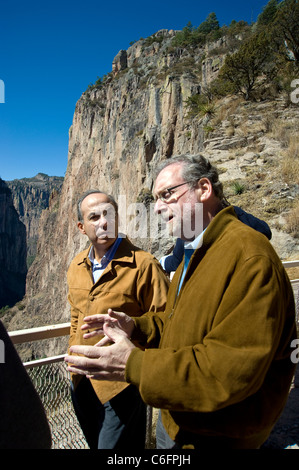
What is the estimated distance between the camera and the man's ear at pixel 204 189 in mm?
1389

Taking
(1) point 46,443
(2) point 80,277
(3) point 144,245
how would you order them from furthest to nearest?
1. (3) point 144,245
2. (2) point 80,277
3. (1) point 46,443

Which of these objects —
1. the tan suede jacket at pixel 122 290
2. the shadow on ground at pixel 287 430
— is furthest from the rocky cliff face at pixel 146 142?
the tan suede jacket at pixel 122 290

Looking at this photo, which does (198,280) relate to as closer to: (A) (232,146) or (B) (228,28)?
(A) (232,146)

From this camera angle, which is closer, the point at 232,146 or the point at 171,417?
the point at 171,417

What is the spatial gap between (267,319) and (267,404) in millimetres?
358

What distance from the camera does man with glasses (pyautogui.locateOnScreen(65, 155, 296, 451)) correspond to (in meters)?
0.83

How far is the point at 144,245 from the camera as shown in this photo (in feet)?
51.8

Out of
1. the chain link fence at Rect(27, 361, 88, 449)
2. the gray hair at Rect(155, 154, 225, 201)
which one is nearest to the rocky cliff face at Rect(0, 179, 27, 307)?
the chain link fence at Rect(27, 361, 88, 449)

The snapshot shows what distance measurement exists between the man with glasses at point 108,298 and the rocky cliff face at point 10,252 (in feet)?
324

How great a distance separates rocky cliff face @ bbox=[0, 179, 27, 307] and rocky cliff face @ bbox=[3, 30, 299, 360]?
38.2 meters

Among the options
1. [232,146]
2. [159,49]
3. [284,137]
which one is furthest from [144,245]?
[159,49]

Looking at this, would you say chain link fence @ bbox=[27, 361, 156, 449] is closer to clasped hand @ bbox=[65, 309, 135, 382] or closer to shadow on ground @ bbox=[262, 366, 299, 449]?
shadow on ground @ bbox=[262, 366, 299, 449]

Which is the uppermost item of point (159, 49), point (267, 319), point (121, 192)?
point (159, 49)

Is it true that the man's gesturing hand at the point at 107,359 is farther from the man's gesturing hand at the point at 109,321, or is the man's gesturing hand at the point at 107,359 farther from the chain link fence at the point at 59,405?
the chain link fence at the point at 59,405
